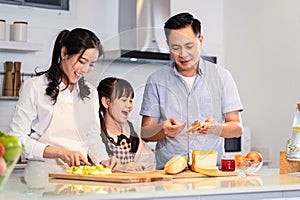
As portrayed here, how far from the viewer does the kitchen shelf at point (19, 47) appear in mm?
4305

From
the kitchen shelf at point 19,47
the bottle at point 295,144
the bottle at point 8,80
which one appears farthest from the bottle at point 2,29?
the bottle at point 295,144

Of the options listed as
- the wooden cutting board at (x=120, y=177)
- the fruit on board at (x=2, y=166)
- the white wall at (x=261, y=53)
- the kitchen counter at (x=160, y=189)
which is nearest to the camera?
the fruit on board at (x=2, y=166)

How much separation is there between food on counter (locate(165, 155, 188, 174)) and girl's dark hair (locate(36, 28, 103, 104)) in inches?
17.5

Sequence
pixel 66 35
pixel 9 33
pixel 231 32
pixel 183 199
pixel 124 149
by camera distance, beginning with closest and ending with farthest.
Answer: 1. pixel 183 199
2. pixel 124 149
3. pixel 66 35
4. pixel 9 33
5. pixel 231 32

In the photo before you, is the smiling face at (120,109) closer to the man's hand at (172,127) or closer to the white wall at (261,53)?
the man's hand at (172,127)

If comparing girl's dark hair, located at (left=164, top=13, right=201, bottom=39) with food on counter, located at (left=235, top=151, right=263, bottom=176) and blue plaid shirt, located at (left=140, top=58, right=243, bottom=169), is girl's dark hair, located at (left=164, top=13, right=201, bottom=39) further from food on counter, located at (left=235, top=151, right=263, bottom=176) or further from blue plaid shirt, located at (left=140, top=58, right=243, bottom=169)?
food on counter, located at (left=235, top=151, right=263, bottom=176)

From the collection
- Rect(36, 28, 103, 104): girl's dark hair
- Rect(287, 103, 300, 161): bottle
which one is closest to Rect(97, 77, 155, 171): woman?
Rect(36, 28, 103, 104): girl's dark hair

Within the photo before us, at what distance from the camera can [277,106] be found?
5016mm

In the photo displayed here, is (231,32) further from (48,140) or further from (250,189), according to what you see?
(250,189)

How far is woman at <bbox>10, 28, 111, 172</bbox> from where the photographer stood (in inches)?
99.7

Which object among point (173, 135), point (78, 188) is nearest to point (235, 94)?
point (173, 135)

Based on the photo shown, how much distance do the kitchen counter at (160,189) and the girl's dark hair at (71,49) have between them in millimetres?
443

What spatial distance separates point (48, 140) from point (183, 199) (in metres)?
0.93

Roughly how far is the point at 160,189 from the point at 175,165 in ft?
1.38
